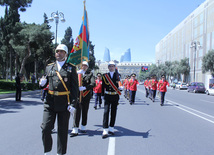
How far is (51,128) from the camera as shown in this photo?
3.57 metres

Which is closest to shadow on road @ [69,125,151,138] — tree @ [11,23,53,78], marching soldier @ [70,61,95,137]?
marching soldier @ [70,61,95,137]

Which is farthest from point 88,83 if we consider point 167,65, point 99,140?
point 167,65

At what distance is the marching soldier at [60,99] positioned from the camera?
3553 millimetres

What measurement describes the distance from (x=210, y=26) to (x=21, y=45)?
38.8m

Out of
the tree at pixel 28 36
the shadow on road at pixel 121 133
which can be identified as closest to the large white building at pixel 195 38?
the tree at pixel 28 36

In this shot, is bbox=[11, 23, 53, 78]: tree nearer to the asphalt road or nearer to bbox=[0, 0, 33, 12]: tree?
bbox=[0, 0, 33, 12]: tree

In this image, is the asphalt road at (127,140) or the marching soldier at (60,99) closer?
the marching soldier at (60,99)

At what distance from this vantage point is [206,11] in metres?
49.1

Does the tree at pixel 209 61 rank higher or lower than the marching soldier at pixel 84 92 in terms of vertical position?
higher

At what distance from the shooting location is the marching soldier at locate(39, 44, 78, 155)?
3.55 m

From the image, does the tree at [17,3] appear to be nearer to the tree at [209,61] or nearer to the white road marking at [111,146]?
the white road marking at [111,146]

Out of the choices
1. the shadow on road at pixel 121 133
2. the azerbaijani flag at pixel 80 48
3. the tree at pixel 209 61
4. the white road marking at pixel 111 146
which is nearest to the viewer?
the white road marking at pixel 111 146

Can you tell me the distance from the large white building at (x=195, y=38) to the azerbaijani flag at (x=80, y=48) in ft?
133

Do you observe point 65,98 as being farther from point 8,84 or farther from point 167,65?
point 167,65
